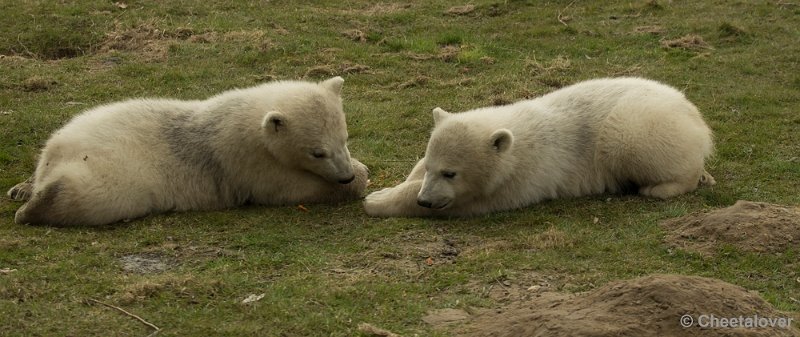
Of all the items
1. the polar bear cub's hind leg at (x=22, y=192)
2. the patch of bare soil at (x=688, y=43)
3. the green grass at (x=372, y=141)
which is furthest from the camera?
the patch of bare soil at (x=688, y=43)

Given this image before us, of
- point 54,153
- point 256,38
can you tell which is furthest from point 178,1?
point 54,153

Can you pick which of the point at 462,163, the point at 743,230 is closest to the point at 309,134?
the point at 462,163

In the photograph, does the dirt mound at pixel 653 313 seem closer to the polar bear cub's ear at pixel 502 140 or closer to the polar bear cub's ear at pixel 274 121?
the polar bear cub's ear at pixel 502 140

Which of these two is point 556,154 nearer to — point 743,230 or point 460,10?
point 743,230

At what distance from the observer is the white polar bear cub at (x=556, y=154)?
791 centimetres

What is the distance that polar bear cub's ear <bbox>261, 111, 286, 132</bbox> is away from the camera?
809 cm

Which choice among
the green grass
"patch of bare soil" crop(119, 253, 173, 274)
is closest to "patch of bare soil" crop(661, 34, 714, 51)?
the green grass

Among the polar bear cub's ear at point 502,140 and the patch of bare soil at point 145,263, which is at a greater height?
the polar bear cub's ear at point 502,140

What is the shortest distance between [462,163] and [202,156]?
7.62 ft

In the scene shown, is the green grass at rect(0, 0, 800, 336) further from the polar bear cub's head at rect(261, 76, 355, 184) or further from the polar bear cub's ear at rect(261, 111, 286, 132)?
the polar bear cub's ear at rect(261, 111, 286, 132)

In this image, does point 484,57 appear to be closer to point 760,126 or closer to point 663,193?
point 760,126

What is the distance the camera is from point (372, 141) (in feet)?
34.3

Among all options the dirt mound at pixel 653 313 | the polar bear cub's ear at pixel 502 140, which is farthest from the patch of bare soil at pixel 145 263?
the polar bear cub's ear at pixel 502 140

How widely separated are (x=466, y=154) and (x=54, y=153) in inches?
135
